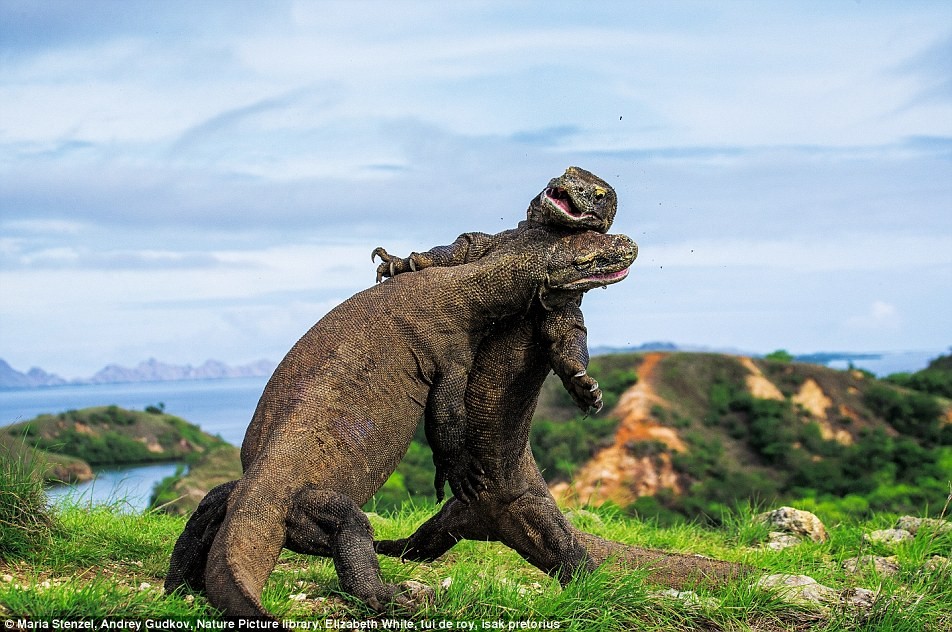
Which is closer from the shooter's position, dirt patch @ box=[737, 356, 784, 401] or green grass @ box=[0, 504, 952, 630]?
green grass @ box=[0, 504, 952, 630]

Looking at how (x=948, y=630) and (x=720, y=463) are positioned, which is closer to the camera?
(x=948, y=630)

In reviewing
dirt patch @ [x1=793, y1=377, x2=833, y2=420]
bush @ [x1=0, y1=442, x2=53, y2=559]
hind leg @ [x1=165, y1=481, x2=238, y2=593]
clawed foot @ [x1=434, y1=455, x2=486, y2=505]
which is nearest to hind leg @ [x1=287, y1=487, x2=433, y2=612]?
hind leg @ [x1=165, y1=481, x2=238, y2=593]

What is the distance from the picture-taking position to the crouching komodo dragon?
5754mm

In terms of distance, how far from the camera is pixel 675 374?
87.1 feet

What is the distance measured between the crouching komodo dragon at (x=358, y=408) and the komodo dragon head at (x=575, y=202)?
0.33ft

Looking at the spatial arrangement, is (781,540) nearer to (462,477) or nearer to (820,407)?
(462,477)

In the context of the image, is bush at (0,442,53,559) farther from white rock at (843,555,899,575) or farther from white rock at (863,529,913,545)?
white rock at (863,529,913,545)

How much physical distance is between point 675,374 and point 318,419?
21333 mm

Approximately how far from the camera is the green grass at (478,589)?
598 centimetres

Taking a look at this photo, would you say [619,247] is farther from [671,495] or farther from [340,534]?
[671,495]

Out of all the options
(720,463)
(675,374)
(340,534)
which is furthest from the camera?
(675,374)

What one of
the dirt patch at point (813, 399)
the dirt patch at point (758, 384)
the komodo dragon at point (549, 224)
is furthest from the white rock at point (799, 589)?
the dirt patch at point (813, 399)

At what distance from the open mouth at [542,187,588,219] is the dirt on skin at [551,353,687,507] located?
602 inches

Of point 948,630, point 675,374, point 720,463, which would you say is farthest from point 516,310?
point 675,374
